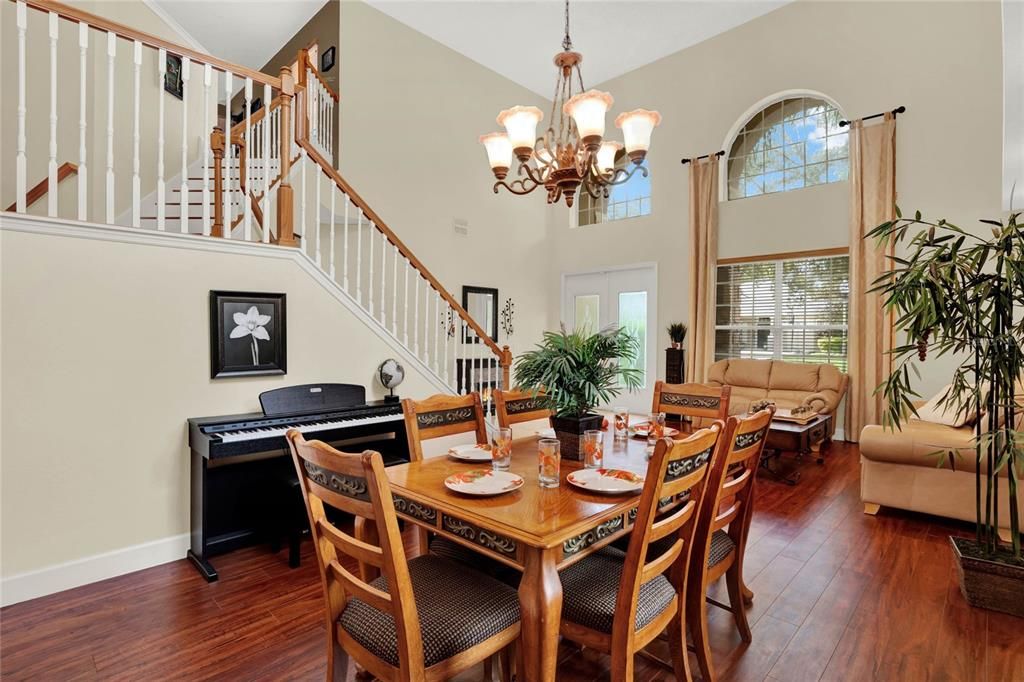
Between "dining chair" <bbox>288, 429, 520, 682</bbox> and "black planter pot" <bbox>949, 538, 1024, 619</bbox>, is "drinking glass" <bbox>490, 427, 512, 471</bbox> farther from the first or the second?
"black planter pot" <bbox>949, 538, 1024, 619</bbox>

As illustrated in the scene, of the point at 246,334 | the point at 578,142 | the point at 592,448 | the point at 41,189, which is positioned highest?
the point at 578,142

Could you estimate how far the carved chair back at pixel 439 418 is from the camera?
201 cm

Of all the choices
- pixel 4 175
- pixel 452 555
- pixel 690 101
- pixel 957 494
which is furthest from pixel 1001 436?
pixel 4 175

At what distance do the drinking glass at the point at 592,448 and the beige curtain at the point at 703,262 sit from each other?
16.8 ft

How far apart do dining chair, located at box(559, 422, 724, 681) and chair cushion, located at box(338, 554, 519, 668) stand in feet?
0.69

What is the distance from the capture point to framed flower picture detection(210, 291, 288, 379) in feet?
9.09

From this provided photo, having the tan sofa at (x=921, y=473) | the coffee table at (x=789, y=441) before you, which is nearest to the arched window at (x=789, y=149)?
the coffee table at (x=789, y=441)

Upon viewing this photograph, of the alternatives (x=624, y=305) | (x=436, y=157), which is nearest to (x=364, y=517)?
(x=436, y=157)

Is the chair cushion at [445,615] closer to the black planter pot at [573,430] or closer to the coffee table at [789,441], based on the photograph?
the black planter pot at [573,430]

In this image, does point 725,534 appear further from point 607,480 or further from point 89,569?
point 89,569

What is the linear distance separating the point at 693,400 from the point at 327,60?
590 centimetres

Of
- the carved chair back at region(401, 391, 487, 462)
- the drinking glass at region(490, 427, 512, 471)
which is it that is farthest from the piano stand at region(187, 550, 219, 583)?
the drinking glass at region(490, 427, 512, 471)

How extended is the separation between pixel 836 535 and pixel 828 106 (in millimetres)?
5187

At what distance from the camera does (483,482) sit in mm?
1555
